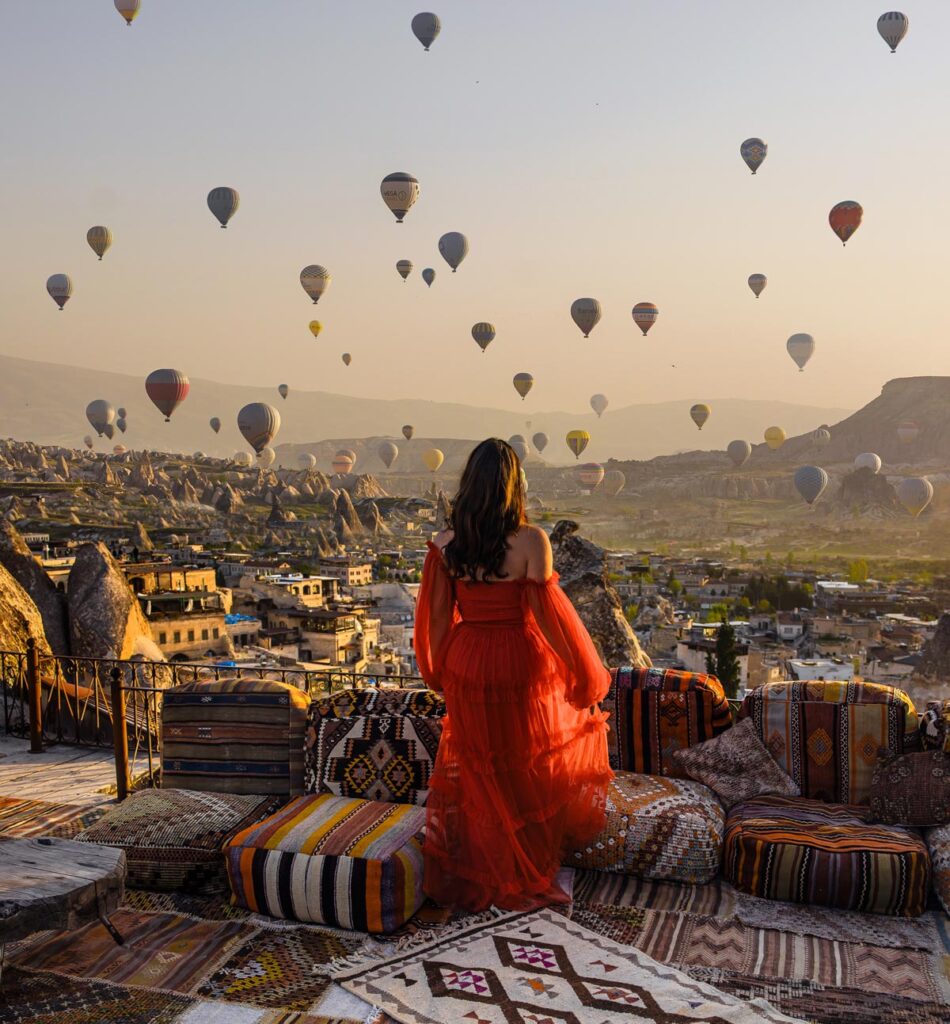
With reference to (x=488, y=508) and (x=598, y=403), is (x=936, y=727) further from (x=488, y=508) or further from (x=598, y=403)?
(x=598, y=403)

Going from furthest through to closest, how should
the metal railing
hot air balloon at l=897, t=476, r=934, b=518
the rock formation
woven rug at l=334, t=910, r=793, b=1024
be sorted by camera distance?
hot air balloon at l=897, t=476, r=934, b=518 → the rock formation → the metal railing → woven rug at l=334, t=910, r=793, b=1024

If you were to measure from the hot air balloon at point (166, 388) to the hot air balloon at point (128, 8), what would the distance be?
416 inches

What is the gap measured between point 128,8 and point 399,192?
9037 mm

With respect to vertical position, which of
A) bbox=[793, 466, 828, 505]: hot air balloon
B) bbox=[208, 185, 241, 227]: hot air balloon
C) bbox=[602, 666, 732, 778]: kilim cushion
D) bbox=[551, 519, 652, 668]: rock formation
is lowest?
bbox=[551, 519, 652, 668]: rock formation

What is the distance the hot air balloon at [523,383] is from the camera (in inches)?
1860

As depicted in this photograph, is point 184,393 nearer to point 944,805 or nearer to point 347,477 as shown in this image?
point 944,805

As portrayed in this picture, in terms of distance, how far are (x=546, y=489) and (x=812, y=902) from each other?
108385 millimetres

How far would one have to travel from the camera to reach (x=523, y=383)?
156 ft

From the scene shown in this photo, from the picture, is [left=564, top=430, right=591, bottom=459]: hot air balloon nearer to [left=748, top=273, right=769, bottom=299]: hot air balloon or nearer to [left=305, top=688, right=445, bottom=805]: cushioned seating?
[left=748, top=273, right=769, bottom=299]: hot air balloon

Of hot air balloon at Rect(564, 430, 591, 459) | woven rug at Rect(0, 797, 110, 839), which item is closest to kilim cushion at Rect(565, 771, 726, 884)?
woven rug at Rect(0, 797, 110, 839)

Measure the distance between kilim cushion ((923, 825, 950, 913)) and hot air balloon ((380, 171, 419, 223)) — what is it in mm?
28991

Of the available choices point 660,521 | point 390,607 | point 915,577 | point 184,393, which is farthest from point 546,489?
point 184,393

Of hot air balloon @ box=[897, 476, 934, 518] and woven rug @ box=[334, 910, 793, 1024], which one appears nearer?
woven rug @ box=[334, 910, 793, 1024]

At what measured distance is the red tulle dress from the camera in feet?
12.1
